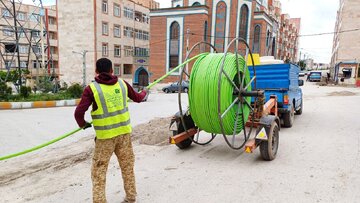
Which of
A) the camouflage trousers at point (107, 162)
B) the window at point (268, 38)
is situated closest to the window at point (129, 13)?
the window at point (268, 38)

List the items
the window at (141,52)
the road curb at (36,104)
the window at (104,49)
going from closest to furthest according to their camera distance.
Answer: the road curb at (36,104) < the window at (104,49) < the window at (141,52)

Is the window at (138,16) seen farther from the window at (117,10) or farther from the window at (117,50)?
the window at (117,50)

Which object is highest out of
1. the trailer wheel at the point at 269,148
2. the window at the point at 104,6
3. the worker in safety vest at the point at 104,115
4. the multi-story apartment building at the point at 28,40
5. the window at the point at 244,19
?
the window at the point at 104,6

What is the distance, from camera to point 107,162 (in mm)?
3240

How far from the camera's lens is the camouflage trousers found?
315 cm

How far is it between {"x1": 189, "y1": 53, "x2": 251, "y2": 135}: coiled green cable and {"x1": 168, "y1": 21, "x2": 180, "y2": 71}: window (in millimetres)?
33629

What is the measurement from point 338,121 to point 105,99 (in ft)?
27.3

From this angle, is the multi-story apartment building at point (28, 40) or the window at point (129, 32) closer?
the multi-story apartment building at point (28, 40)

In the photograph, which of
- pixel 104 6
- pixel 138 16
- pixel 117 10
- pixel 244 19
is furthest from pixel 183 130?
pixel 138 16

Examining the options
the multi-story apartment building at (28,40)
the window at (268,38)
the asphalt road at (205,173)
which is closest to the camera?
the asphalt road at (205,173)

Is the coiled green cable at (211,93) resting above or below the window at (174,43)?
below

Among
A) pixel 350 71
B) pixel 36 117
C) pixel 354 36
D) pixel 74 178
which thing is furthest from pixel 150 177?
pixel 354 36

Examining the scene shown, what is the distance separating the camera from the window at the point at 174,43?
38269 millimetres

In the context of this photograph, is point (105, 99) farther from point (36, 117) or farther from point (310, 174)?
point (36, 117)
